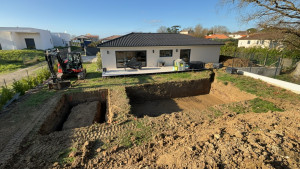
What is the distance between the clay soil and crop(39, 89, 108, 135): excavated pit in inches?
51.5

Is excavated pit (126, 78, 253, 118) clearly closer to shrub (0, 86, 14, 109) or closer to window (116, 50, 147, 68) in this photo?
window (116, 50, 147, 68)

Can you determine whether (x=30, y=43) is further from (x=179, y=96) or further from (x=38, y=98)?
(x=179, y=96)

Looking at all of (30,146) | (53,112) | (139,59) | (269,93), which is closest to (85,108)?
(53,112)

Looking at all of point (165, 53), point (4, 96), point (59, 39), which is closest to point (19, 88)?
point (4, 96)

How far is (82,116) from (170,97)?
230 inches

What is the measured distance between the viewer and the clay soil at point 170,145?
3100 mm

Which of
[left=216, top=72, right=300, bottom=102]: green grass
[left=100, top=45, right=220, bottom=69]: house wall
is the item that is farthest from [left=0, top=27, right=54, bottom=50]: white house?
[left=216, top=72, right=300, bottom=102]: green grass

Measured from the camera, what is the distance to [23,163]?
3641 mm

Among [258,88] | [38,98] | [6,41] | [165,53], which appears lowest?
[38,98]

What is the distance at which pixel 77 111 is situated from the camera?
288 inches

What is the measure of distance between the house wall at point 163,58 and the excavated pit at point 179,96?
4.35 meters

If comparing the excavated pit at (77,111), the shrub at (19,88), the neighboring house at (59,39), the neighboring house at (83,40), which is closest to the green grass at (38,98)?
the shrub at (19,88)

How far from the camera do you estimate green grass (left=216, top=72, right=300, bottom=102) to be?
25.0 ft

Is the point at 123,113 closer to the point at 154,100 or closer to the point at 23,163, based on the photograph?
the point at 23,163
